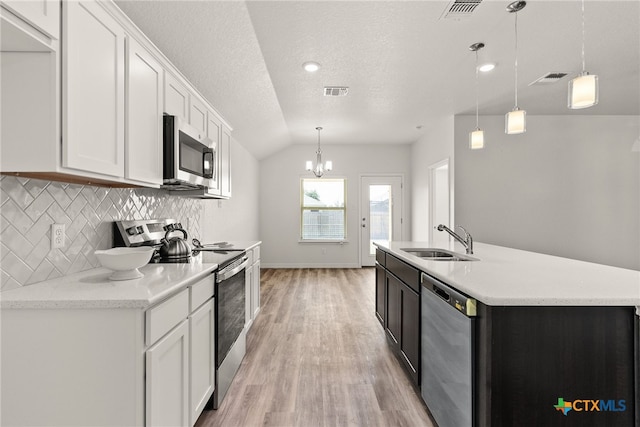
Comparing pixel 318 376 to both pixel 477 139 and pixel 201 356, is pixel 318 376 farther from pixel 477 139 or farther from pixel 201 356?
pixel 477 139

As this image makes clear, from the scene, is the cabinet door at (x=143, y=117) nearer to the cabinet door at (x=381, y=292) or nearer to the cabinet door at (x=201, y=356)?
the cabinet door at (x=201, y=356)

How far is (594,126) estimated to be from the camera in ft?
15.3

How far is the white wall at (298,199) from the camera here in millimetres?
6910

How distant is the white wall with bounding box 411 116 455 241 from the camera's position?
4773 mm

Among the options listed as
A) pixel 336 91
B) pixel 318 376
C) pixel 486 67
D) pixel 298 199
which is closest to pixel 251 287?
pixel 318 376

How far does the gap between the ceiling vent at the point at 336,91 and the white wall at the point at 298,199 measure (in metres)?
3.14

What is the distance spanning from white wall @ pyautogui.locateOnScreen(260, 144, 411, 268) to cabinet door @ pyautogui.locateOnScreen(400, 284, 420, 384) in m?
4.60

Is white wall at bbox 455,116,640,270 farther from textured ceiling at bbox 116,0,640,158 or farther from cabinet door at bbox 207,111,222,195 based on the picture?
cabinet door at bbox 207,111,222,195

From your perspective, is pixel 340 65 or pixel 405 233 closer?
pixel 340 65

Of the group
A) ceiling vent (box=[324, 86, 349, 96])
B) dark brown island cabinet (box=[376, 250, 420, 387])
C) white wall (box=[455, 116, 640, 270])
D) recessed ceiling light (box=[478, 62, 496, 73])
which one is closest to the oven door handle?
dark brown island cabinet (box=[376, 250, 420, 387])

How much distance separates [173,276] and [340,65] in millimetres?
2376

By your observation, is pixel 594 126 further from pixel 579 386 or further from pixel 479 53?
pixel 579 386

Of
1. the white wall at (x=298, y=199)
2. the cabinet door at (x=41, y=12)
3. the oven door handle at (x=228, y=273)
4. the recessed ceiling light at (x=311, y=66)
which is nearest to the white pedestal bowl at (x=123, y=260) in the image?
the oven door handle at (x=228, y=273)

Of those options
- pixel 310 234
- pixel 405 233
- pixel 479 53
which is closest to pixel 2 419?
pixel 479 53
